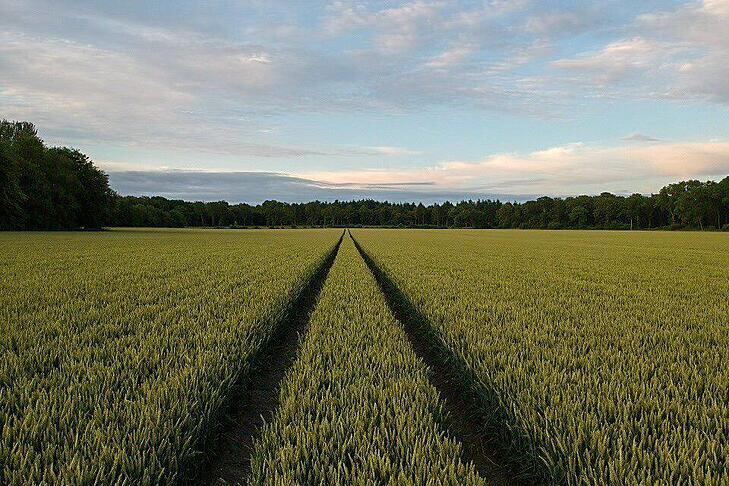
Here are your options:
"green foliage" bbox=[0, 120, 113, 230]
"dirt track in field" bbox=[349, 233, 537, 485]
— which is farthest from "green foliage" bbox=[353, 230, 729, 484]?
"green foliage" bbox=[0, 120, 113, 230]

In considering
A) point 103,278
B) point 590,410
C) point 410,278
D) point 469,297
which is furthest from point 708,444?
point 103,278

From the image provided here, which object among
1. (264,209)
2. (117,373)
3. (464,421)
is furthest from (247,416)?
(264,209)

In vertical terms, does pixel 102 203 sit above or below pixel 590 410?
above

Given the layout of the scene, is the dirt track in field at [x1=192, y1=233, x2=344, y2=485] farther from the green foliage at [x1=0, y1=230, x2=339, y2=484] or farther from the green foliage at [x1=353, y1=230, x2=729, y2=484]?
the green foliage at [x1=353, y1=230, x2=729, y2=484]

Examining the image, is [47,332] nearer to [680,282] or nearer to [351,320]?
[351,320]

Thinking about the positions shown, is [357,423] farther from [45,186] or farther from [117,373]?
Result: [45,186]

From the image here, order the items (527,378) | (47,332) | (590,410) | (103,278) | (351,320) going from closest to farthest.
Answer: (590,410)
(527,378)
(47,332)
(351,320)
(103,278)
